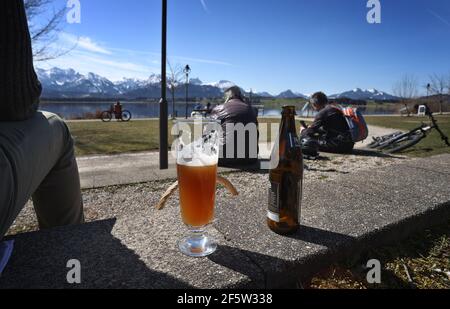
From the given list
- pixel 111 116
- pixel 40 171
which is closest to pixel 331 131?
pixel 40 171

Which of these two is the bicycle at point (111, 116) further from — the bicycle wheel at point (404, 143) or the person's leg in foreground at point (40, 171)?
the person's leg in foreground at point (40, 171)

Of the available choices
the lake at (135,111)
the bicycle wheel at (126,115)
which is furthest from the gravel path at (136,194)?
the bicycle wheel at (126,115)

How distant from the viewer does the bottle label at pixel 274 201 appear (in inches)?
55.7

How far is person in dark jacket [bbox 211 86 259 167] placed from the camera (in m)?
5.39

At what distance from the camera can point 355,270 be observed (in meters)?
1.42

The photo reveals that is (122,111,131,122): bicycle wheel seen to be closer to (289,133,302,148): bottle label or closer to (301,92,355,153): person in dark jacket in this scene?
(301,92,355,153): person in dark jacket

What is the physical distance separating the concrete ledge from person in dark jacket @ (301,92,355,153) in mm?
4738

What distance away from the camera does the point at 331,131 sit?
22.3ft

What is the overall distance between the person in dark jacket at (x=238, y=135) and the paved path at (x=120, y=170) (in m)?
1.10

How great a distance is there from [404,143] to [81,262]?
883 cm

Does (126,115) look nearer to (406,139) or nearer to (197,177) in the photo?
(406,139)
